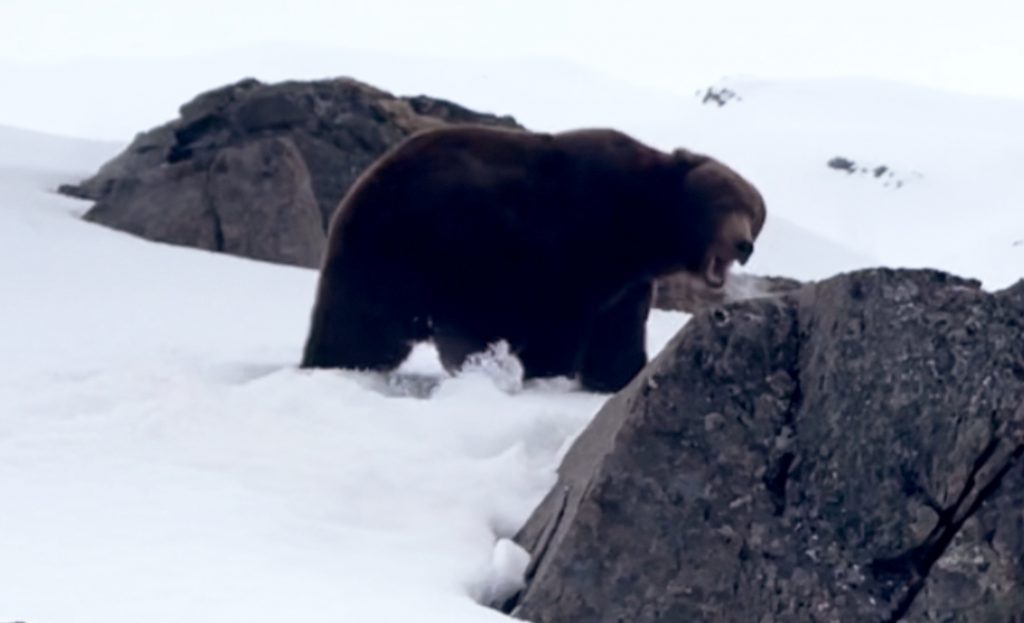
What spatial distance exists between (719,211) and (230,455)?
2.25m

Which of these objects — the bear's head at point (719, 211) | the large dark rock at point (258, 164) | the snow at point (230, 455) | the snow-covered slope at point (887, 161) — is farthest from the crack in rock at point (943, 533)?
the snow-covered slope at point (887, 161)

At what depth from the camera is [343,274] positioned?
6.26 m

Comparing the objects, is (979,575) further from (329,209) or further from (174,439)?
(329,209)

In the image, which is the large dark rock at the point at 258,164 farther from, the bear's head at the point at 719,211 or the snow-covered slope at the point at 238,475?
the bear's head at the point at 719,211

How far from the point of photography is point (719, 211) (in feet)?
20.4

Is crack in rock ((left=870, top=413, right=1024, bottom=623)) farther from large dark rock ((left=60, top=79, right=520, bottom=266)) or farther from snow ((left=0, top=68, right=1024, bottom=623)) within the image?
large dark rock ((left=60, top=79, right=520, bottom=266))

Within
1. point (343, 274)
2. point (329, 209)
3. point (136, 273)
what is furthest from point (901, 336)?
point (329, 209)

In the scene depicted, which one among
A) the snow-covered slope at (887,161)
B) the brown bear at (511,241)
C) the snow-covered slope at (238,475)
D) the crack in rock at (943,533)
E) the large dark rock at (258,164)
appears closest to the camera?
the snow-covered slope at (238,475)

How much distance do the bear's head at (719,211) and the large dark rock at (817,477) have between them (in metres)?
1.83

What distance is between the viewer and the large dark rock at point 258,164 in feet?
34.9

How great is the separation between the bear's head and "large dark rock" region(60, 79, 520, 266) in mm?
4675

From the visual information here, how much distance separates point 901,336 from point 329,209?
7.80 metres

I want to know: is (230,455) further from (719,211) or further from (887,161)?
Result: (887,161)

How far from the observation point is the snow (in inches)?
137
